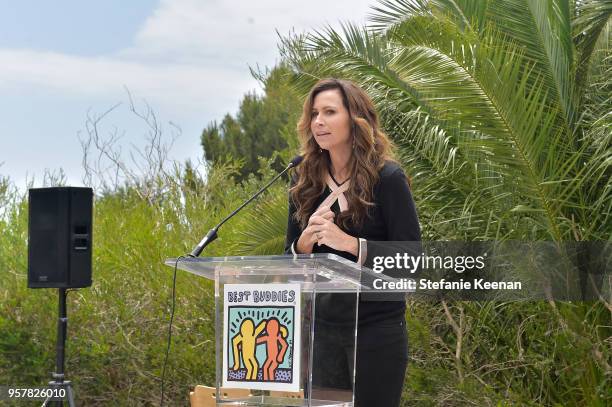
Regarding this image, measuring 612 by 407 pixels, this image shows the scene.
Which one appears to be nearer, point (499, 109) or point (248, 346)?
point (248, 346)

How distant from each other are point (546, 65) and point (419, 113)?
1.07 metres

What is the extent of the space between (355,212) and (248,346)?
1.97ft

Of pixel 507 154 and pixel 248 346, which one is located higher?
pixel 507 154

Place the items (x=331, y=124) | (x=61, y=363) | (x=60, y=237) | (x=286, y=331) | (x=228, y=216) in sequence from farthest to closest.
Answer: (x=60, y=237) → (x=61, y=363) → (x=331, y=124) → (x=228, y=216) → (x=286, y=331)

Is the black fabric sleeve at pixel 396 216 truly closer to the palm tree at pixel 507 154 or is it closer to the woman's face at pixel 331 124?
the woman's face at pixel 331 124

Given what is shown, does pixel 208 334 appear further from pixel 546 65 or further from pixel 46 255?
pixel 546 65

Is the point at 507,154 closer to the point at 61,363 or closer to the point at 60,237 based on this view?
the point at 60,237

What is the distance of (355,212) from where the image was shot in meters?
3.06

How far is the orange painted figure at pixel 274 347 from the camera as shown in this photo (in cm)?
271

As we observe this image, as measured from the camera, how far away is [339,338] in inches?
110

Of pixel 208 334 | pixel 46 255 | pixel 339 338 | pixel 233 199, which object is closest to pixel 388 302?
pixel 339 338

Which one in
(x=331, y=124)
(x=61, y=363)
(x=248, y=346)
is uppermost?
(x=331, y=124)

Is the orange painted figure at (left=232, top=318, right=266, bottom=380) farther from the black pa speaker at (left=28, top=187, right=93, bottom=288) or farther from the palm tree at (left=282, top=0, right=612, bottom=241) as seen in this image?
the palm tree at (left=282, top=0, right=612, bottom=241)

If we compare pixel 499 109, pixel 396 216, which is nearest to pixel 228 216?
pixel 396 216
